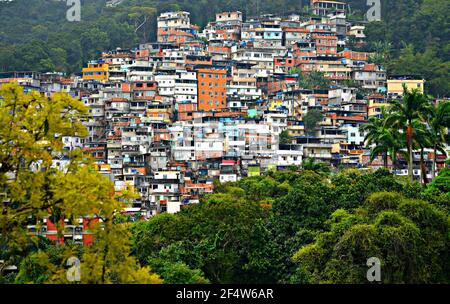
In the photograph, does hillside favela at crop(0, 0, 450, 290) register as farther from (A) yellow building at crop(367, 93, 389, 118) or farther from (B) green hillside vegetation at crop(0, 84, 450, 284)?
(A) yellow building at crop(367, 93, 389, 118)

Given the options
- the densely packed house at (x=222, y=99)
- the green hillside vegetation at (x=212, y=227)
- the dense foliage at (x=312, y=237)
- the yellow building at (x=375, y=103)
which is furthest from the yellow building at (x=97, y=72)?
the dense foliage at (x=312, y=237)

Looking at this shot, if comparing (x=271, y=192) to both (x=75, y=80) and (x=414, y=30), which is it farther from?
(x=414, y=30)

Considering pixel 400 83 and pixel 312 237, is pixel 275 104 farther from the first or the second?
pixel 312 237

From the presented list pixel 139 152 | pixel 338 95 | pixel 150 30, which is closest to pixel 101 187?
pixel 139 152

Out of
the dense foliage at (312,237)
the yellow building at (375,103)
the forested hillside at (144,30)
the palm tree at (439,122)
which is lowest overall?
the dense foliage at (312,237)

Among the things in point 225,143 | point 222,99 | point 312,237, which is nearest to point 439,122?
point 312,237

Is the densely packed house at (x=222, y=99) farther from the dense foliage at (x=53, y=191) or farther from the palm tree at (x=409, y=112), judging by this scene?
the dense foliage at (x=53, y=191)
